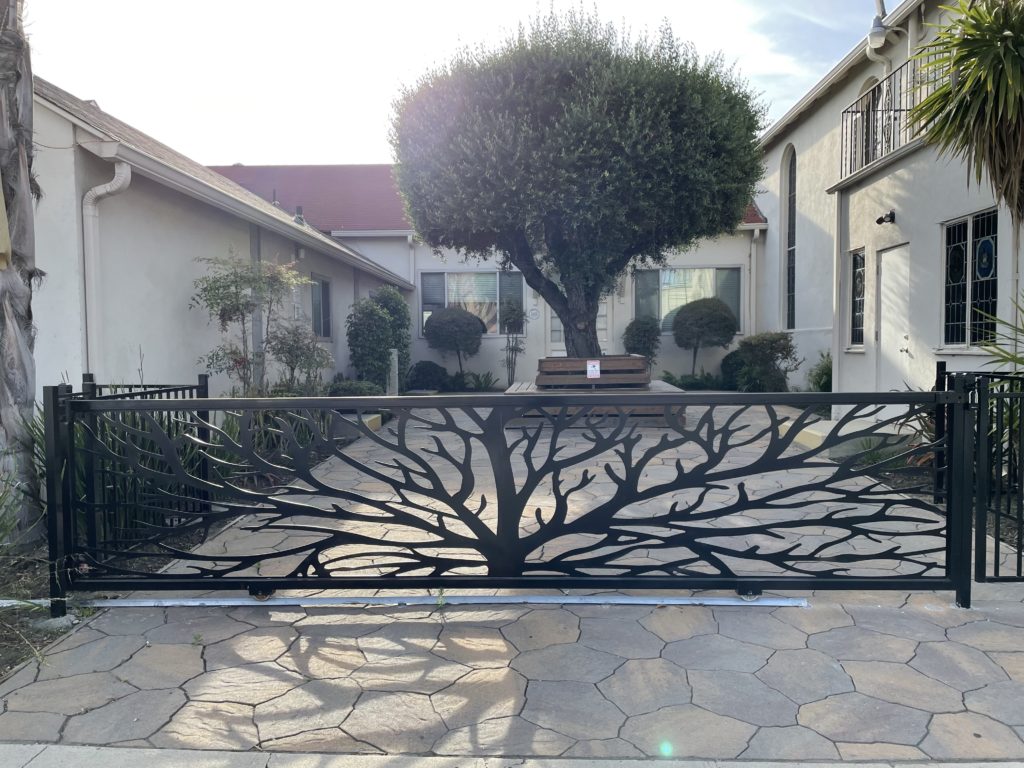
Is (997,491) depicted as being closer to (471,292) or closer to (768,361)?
(768,361)

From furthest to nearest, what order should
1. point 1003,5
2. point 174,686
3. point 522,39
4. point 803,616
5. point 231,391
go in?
1. point 522,39
2. point 231,391
3. point 1003,5
4. point 803,616
5. point 174,686

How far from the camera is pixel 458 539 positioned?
3.72 m

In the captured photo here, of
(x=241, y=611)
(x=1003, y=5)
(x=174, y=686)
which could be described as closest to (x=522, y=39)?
(x=1003, y=5)

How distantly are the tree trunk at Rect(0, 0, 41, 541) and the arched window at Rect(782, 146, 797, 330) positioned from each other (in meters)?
14.8

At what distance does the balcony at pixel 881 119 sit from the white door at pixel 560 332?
6.90 meters

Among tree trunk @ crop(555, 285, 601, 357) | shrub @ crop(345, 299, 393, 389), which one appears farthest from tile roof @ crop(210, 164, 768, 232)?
tree trunk @ crop(555, 285, 601, 357)

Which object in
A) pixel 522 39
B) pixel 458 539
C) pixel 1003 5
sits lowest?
pixel 458 539

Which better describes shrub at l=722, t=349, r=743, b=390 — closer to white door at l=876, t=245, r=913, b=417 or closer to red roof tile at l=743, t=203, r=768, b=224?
red roof tile at l=743, t=203, r=768, b=224

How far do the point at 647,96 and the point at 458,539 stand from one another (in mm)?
7264

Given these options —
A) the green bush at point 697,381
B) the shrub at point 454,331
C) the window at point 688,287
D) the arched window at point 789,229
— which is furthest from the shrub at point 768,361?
the shrub at point 454,331

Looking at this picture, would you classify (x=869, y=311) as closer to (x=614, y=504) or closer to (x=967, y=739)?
(x=614, y=504)

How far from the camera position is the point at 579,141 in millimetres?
9211

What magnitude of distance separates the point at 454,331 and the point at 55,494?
13335 mm

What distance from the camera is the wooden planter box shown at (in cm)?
1060
